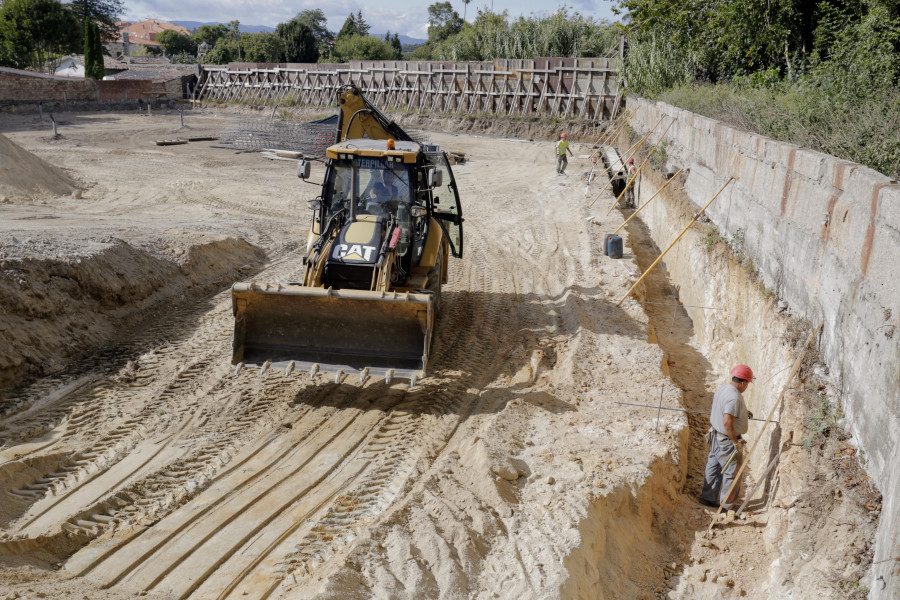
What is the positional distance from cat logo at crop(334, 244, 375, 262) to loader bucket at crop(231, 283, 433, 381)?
0.66 metres

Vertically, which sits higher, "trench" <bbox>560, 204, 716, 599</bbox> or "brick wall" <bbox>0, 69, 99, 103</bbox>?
"brick wall" <bbox>0, 69, 99, 103</bbox>

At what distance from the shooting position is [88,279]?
30.0 ft

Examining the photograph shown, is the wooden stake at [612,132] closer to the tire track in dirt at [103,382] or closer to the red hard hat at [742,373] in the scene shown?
the tire track in dirt at [103,382]

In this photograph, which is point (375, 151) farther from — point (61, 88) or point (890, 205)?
point (61, 88)

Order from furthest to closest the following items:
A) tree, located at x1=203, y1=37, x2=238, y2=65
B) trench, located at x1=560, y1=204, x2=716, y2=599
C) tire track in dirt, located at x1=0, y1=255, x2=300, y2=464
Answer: tree, located at x1=203, y1=37, x2=238, y2=65 → tire track in dirt, located at x1=0, y1=255, x2=300, y2=464 → trench, located at x1=560, y1=204, x2=716, y2=599

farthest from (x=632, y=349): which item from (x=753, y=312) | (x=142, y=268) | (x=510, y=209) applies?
(x=510, y=209)

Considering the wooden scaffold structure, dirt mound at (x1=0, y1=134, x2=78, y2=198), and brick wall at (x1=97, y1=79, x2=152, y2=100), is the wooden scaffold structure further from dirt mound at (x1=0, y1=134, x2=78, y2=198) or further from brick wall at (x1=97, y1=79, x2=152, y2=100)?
dirt mound at (x1=0, y1=134, x2=78, y2=198)

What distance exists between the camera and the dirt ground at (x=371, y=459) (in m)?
4.73

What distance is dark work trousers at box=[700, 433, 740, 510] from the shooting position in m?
6.35

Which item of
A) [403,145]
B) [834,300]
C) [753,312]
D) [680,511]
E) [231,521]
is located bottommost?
[680,511]

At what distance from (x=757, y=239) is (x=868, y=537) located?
5.05m

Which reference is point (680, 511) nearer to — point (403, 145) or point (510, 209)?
point (403, 145)

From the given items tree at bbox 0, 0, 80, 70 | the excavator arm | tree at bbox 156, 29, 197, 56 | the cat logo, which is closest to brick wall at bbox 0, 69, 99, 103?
tree at bbox 0, 0, 80, 70

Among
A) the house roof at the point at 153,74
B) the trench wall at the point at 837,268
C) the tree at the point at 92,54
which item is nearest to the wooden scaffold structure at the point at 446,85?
the house roof at the point at 153,74
